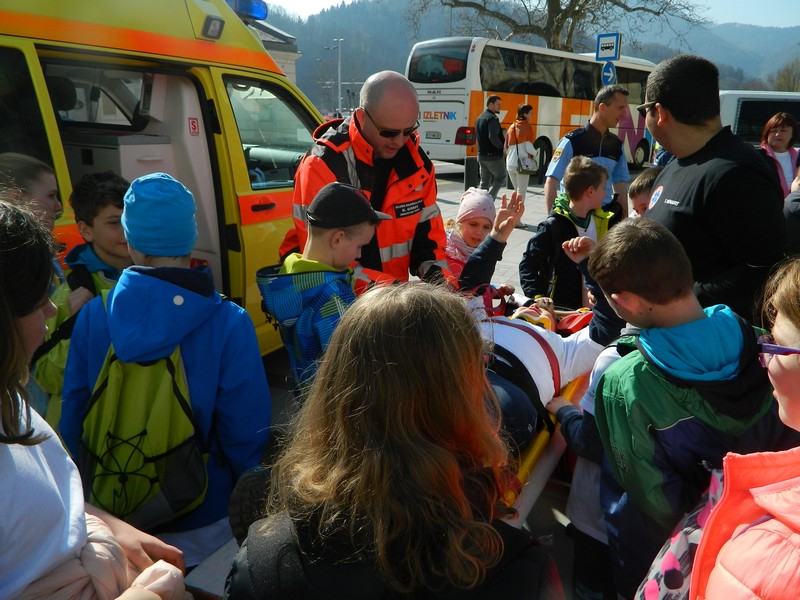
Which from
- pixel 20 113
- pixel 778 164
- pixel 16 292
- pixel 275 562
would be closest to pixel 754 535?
pixel 275 562

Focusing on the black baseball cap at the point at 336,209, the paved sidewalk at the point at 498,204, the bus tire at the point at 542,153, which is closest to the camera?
the black baseball cap at the point at 336,209

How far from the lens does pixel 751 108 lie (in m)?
9.93

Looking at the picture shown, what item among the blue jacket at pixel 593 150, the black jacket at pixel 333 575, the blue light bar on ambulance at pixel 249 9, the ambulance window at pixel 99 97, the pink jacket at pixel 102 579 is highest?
the blue light bar on ambulance at pixel 249 9

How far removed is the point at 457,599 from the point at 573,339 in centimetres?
167

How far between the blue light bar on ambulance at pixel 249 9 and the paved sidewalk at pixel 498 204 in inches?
141

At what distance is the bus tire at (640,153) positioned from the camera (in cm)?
1934

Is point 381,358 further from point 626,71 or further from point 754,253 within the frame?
point 626,71

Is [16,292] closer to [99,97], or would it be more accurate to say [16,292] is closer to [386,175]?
[386,175]

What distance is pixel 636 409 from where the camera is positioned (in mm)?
1561

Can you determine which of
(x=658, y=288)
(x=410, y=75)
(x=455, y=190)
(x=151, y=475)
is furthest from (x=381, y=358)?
(x=410, y=75)

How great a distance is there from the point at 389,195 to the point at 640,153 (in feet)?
63.5

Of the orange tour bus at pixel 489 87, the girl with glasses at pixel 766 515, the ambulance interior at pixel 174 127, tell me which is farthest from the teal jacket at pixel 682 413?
the orange tour bus at pixel 489 87

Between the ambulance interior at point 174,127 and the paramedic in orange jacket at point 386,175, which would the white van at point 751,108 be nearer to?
the ambulance interior at point 174,127

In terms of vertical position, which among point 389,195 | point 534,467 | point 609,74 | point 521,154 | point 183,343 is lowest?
point 534,467
